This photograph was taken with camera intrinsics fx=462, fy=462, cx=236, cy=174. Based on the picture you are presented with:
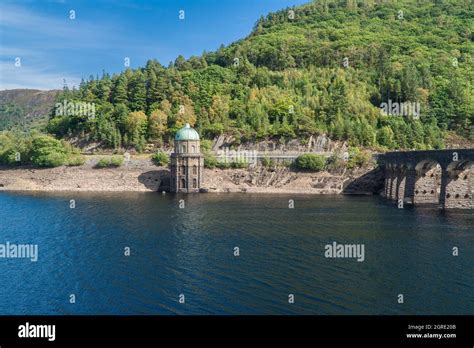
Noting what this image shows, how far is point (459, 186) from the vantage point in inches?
3135

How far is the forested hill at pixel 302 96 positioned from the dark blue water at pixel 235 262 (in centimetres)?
5464

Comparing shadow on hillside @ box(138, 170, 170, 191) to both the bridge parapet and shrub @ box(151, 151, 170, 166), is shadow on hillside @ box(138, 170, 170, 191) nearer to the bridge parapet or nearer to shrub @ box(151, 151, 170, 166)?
shrub @ box(151, 151, 170, 166)

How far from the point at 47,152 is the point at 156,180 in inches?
1201

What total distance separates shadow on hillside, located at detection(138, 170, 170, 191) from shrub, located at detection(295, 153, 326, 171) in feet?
110

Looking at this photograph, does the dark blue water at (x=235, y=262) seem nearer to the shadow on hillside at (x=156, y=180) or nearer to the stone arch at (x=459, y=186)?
the stone arch at (x=459, y=186)

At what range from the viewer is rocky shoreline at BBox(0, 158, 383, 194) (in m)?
111

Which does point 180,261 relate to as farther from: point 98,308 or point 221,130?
point 221,130

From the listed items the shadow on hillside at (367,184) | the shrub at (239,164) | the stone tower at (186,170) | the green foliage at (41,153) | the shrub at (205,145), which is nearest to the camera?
the shadow on hillside at (367,184)

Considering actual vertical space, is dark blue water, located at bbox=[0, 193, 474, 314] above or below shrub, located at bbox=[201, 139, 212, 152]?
below

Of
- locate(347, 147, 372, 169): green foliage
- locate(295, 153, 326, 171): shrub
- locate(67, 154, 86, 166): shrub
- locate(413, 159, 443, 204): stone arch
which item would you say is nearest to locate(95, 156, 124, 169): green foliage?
locate(67, 154, 86, 166): shrub

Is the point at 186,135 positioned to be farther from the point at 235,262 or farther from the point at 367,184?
→ the point at 235,262

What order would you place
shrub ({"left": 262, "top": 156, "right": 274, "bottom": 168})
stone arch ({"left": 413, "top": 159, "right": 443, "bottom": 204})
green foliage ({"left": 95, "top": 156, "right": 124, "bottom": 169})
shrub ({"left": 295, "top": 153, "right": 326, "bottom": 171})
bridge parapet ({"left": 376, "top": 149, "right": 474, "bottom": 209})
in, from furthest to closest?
green foliage ({"left": 95, "top": 156, "right": 124, "bottom": 169}), shrub ({"left": 262, "top": 156, "right": 274, "bottom": 168}), shrub ({"left": 295, "top": 153, "right": 326, "bottom": 171}), stone arch ({"left": 413, "top": 159, "right": 443, "bottom": 204}), bridge parapet ({"left": 376, "top": 149, "right": 474, "bottom": 209})

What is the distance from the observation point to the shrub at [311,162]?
372ft

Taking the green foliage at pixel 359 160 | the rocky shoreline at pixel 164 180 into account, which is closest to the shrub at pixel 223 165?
the rocky shoreline at pixel 164 180
